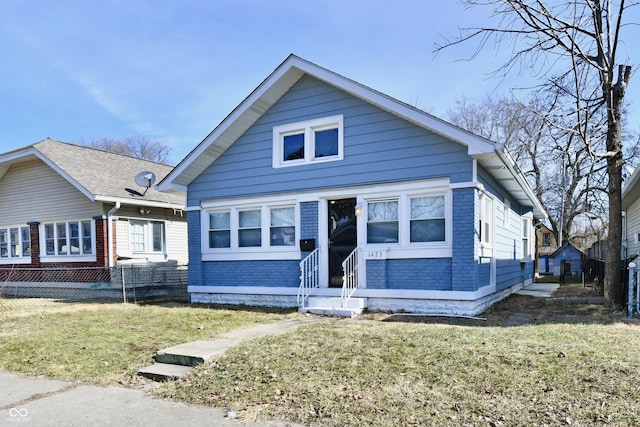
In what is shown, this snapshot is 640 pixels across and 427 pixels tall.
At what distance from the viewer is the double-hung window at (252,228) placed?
10516 millimetres

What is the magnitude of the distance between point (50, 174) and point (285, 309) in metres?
11.2

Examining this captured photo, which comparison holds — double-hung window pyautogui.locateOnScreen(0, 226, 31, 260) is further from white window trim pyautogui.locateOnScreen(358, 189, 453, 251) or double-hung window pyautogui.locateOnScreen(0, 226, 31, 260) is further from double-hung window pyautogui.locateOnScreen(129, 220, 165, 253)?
white window trim pyautogui.locateOnScreen(358, 189, 453, 251)

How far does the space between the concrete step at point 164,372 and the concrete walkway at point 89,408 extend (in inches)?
12.1

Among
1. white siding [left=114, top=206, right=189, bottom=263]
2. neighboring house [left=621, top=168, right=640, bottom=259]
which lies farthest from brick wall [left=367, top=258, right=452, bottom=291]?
white siding [left=114, top=206, right=189, bottom=263]

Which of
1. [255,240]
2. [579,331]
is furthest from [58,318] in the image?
[579,331]

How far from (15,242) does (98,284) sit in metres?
5.64

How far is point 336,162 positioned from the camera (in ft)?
32.1

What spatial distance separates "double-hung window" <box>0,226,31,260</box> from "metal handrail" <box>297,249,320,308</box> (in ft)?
41.0

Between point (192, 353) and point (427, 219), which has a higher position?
point (427, 219)

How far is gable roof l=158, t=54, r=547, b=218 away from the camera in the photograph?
8266 mm

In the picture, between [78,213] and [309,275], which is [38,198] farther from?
[309,275]

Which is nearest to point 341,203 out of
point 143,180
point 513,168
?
point 513,168

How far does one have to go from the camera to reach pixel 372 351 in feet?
17.7

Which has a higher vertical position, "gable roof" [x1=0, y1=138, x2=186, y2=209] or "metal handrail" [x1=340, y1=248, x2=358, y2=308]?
"gable roof" [x1=0, y1=138, x2=186, y2=209]
